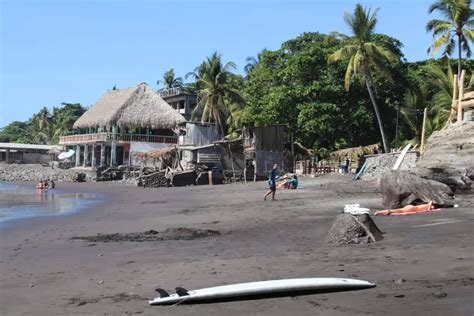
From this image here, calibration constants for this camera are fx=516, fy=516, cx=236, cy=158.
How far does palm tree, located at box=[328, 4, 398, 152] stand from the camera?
1309 inches

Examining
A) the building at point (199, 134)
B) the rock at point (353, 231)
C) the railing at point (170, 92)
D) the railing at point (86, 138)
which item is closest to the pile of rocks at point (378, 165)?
the rock at point (353, 231)

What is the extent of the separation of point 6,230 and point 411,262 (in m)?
10.9

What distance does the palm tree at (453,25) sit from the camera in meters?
33.2

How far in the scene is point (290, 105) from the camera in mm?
37625

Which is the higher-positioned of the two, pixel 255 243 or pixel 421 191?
pixel 421 191

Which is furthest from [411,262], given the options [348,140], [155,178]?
[348,140]

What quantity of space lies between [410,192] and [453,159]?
3.76 m

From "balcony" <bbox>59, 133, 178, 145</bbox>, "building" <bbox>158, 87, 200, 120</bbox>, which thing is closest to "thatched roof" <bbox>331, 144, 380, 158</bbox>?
"balcony" <bbox>59, 133, 178, 145</bbox>

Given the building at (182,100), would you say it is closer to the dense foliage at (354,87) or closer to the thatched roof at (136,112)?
the thatched roof at (136,112)

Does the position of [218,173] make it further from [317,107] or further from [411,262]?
[411,262]

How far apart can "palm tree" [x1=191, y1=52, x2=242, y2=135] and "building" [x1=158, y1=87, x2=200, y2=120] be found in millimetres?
11991

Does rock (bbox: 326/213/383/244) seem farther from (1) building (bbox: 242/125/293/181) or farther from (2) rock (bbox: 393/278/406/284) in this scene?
(1) building (bbox: 242/125/293/181)

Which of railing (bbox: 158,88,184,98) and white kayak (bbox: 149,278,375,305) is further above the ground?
railing (bbox: 158,88,184,98)

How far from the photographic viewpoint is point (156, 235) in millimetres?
11750
